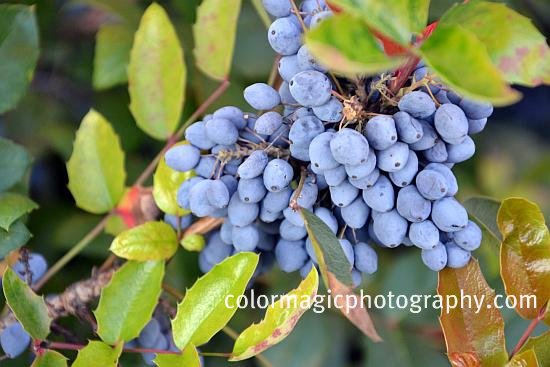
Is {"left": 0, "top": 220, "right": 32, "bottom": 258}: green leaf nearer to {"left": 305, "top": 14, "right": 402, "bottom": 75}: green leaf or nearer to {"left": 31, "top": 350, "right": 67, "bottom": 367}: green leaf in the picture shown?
{"left": 31, "top": 350, "right": 67, "bottom": 367}: green leaf

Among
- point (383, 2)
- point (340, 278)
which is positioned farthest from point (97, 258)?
point (383, 2)

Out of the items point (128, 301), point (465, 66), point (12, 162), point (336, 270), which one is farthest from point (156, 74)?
point (465, 66)

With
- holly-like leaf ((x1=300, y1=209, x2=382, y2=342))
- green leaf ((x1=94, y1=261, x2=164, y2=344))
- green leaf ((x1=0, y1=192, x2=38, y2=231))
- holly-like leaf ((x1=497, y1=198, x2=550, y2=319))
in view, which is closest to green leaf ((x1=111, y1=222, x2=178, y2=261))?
green leaf ((x1=94, y1=261, x2=164, y2=344))

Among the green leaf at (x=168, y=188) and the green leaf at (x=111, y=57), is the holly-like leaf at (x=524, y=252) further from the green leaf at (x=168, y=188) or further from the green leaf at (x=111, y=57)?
the green leaf at (x=111, y=57)

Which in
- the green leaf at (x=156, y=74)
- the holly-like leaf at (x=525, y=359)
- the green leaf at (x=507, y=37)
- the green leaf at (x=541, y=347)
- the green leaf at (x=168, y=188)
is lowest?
the green leaf at (x=541, y=347)

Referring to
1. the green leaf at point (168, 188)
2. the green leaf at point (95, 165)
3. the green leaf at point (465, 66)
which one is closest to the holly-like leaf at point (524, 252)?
the green leaf at point (465, 66)

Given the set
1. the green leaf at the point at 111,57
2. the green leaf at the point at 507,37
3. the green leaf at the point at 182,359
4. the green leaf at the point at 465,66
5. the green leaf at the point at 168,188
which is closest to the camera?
the green leaf at the point at 465,66
